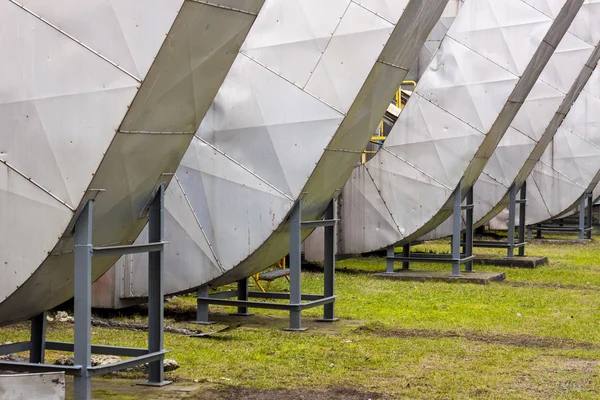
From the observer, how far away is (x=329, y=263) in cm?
1534

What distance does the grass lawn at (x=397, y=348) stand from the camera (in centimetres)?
1058

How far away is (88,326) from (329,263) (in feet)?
22.1

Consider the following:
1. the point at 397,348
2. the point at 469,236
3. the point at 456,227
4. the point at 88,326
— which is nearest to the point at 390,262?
the point at 456,227

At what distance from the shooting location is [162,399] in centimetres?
985

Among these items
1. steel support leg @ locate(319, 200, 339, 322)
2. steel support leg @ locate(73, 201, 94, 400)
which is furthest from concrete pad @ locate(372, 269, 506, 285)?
steel support leg @ locate(73, 201, 94, 400)

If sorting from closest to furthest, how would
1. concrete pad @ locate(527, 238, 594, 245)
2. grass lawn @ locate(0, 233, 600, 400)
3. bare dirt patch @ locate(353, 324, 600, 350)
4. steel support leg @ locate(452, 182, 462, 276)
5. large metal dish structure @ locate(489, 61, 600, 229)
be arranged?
grass lawn @ locate(0, 233, 600, 400), bare dirt patch @ locate(353, 324, 600, 350), steel support leg @ locate(452, 182, 462, 276), large metal dish structure @ locate(489, 61, 600, 229), concrete pad @ locate(527, 238, 594, 245)

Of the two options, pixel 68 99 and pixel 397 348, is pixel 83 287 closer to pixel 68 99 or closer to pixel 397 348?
pixel 68 99

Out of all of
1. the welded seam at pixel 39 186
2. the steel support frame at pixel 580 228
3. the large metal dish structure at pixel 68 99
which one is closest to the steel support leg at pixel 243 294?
the large metal dish structure at pixel 68 99

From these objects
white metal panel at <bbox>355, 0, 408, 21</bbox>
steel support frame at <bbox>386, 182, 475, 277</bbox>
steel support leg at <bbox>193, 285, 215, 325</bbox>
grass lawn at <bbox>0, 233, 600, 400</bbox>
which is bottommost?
grass lawn at <bbox>0, 233, 600, 400</bbox>

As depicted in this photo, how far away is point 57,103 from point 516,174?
16.9 m

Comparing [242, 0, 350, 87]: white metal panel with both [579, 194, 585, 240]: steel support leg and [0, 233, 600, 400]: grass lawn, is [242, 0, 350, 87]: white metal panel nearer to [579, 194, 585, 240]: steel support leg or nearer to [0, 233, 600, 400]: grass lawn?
[0, 233, 600, 400]: grass lawn

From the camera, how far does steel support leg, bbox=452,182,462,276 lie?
20.8 m

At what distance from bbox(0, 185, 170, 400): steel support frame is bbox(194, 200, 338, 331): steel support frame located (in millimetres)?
4128

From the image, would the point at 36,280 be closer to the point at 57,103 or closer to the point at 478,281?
the point at 57,103
